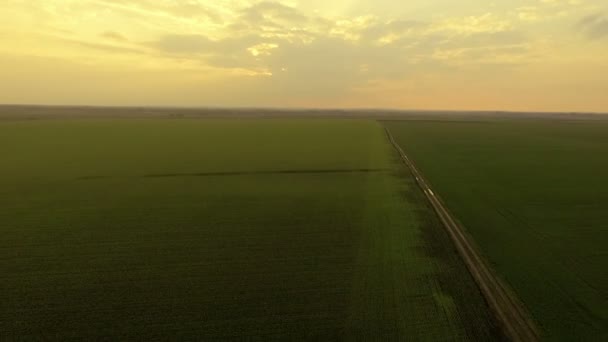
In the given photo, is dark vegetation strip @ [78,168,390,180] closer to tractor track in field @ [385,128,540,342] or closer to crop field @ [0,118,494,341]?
crop field @ [0,118,494,341]

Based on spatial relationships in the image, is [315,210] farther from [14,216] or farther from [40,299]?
[14,216]

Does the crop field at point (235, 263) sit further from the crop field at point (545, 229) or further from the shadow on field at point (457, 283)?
the crop field at point (545, 229)

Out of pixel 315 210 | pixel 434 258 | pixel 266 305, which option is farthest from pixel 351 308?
pixel 315 210

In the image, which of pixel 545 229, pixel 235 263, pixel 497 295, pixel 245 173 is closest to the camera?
pixel 497 295

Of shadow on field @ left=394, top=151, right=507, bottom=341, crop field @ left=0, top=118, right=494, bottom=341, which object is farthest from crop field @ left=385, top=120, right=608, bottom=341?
shadow on field @ left=394, top=151, right=507, bottom=341

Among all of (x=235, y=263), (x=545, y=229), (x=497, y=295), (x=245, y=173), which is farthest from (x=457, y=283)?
(x=245, y=173)

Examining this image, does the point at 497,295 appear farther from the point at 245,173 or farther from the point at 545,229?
the point at 245,173
